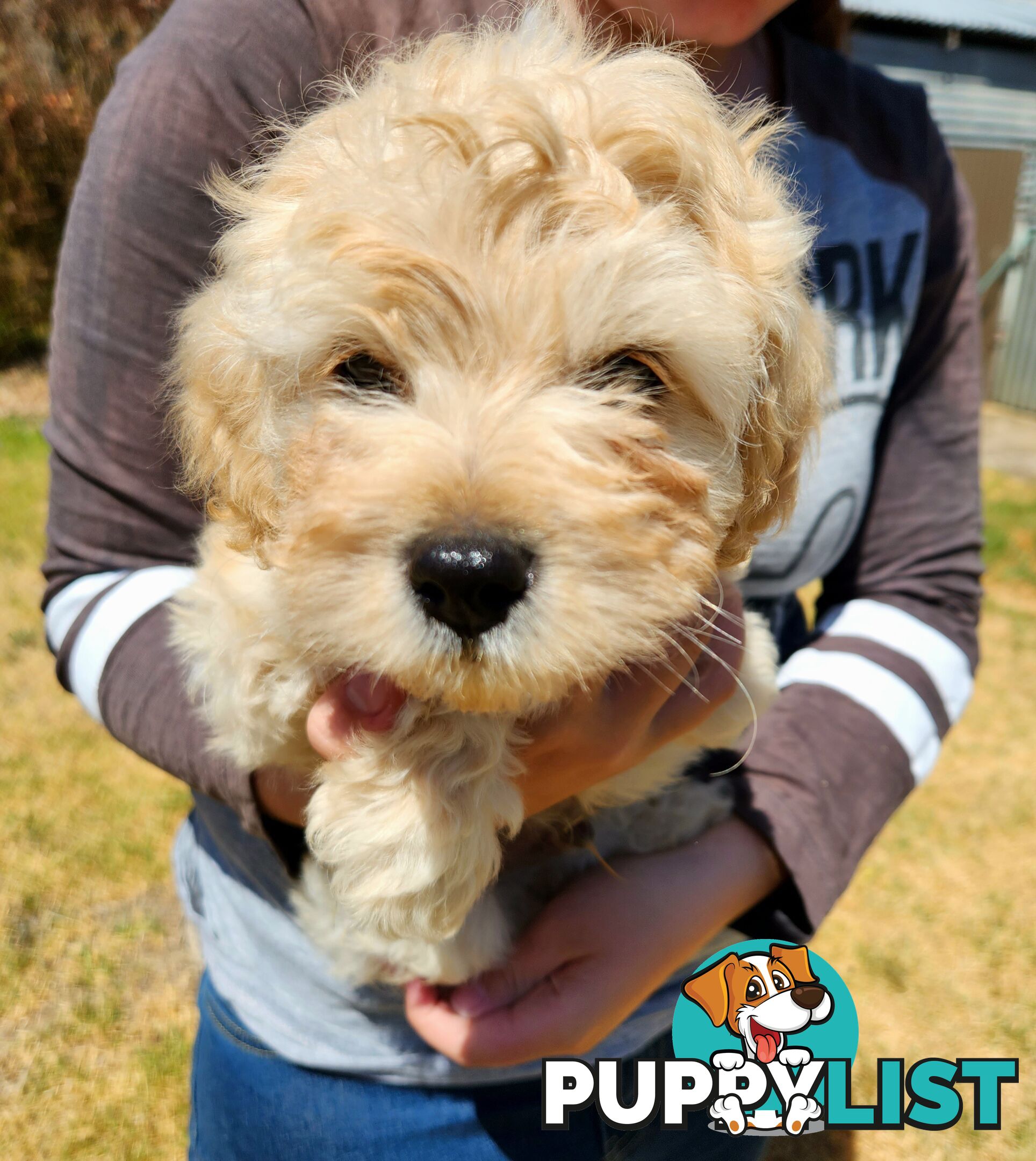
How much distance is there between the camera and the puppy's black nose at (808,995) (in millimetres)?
2090

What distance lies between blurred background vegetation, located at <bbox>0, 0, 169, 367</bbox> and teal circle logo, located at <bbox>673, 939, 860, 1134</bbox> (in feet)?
38.6

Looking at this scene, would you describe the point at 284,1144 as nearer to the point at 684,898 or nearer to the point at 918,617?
the point at 684,898

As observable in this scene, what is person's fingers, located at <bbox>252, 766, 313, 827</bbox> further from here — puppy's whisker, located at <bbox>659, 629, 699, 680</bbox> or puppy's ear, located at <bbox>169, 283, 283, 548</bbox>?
puppy's whisker, located at <bbox>659, 629, 699, 680</bbox>

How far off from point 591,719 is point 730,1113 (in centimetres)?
111

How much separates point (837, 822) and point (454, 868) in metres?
1.31

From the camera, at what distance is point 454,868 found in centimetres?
181

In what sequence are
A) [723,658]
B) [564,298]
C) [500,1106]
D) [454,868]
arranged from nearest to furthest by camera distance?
1. [564,298]
2. [454,868]
3. [723,658]
4. [500,1106]

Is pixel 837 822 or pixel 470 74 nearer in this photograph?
pixel 470 74

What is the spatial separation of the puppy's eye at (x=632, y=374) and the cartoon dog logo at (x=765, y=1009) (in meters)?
1.37

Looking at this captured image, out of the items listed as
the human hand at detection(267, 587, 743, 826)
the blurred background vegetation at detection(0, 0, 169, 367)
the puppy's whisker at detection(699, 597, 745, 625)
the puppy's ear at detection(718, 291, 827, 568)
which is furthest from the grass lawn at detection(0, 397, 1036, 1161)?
the blurred background vegetation at detection(0, 0, 169, 367)

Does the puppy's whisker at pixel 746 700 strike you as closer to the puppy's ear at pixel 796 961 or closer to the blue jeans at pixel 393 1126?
the puppy's ear at pixel 796 961

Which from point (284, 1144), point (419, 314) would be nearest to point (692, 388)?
point (419, 314)

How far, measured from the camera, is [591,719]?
197 centimetres

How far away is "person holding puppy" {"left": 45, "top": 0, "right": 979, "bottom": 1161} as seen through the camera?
2242 mm
